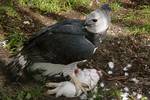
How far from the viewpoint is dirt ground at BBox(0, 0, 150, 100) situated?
5.90m

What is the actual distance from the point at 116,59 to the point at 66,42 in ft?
4.36

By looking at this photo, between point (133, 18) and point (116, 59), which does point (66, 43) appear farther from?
point (133, 18)

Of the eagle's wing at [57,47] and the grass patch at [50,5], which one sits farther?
the grass patch at [50,5]

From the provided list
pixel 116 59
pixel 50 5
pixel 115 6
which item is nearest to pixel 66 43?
pixel 116 59

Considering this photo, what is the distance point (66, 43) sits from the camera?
17.6 ft

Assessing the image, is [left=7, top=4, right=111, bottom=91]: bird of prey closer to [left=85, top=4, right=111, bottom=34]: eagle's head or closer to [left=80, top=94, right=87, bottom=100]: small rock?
[left=85, top=4, right=111, bottom=34]: eagle's head

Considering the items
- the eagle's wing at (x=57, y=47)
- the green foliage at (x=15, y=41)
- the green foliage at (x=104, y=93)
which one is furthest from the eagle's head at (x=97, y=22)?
the green foliage at (x=15, y=41)

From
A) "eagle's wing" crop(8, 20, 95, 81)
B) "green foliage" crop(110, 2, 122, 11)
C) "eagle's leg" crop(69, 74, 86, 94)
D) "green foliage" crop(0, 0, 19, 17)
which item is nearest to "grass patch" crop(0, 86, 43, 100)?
"eagle's wing" crop(8, 20, 95, 81)

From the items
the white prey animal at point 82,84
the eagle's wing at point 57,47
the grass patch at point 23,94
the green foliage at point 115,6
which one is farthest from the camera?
the green foliage at point 115,6

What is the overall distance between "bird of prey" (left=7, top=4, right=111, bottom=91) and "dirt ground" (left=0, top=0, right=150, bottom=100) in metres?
0.42

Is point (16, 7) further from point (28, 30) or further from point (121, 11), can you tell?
point (121, 11)

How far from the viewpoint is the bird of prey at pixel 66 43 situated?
17.4 feet

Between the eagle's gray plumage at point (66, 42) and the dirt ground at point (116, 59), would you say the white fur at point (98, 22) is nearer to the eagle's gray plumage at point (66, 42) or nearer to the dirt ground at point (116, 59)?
the eagle's gray plumage at point (66, 42)

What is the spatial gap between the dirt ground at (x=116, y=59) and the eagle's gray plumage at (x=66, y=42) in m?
0.44
